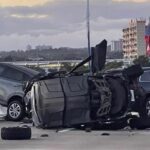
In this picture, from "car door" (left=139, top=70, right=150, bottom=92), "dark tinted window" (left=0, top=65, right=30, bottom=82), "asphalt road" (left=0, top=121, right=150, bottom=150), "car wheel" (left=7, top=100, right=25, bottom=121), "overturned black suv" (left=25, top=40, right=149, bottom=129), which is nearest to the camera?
"asphalt road" (left=0, top=121, right=150, bottom=150)

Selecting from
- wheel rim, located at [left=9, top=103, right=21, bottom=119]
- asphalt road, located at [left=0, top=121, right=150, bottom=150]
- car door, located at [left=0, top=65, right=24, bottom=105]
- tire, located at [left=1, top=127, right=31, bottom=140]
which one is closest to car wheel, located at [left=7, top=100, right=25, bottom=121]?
→ wheel rim, located at [left=9, top=103, right=21, bottom=119]

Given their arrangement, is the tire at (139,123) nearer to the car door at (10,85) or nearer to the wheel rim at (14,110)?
the wheel rim at (14,110)

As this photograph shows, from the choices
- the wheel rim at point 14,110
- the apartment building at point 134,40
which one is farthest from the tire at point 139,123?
the apartment building at point 134,40

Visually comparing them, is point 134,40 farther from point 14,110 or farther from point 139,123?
point 139,123

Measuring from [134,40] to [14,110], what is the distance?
4359 cm

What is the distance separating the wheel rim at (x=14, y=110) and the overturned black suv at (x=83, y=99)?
370 centimetres

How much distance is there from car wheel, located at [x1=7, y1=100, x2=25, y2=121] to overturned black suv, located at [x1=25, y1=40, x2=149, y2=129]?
11.9 ft

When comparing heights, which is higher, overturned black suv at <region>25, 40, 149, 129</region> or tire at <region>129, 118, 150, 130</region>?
overturned black suv at <region>25, 40, 149, 129</region>

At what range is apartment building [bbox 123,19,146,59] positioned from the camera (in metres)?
58.6

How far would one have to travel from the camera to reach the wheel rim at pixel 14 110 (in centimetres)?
1900

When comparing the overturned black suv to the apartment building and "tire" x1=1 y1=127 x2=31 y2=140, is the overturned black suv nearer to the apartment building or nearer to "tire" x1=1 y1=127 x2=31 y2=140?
"tire" x1=1 y1=127 x2=31 y2=140

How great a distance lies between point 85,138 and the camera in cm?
1348

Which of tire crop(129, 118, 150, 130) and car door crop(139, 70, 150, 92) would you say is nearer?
tire crop(129, 118, 150, 130)

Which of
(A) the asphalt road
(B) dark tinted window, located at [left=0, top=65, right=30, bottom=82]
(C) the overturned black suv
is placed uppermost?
(B) dark tinted window, located at [left=0, top=65, right=30, bottom=82]
